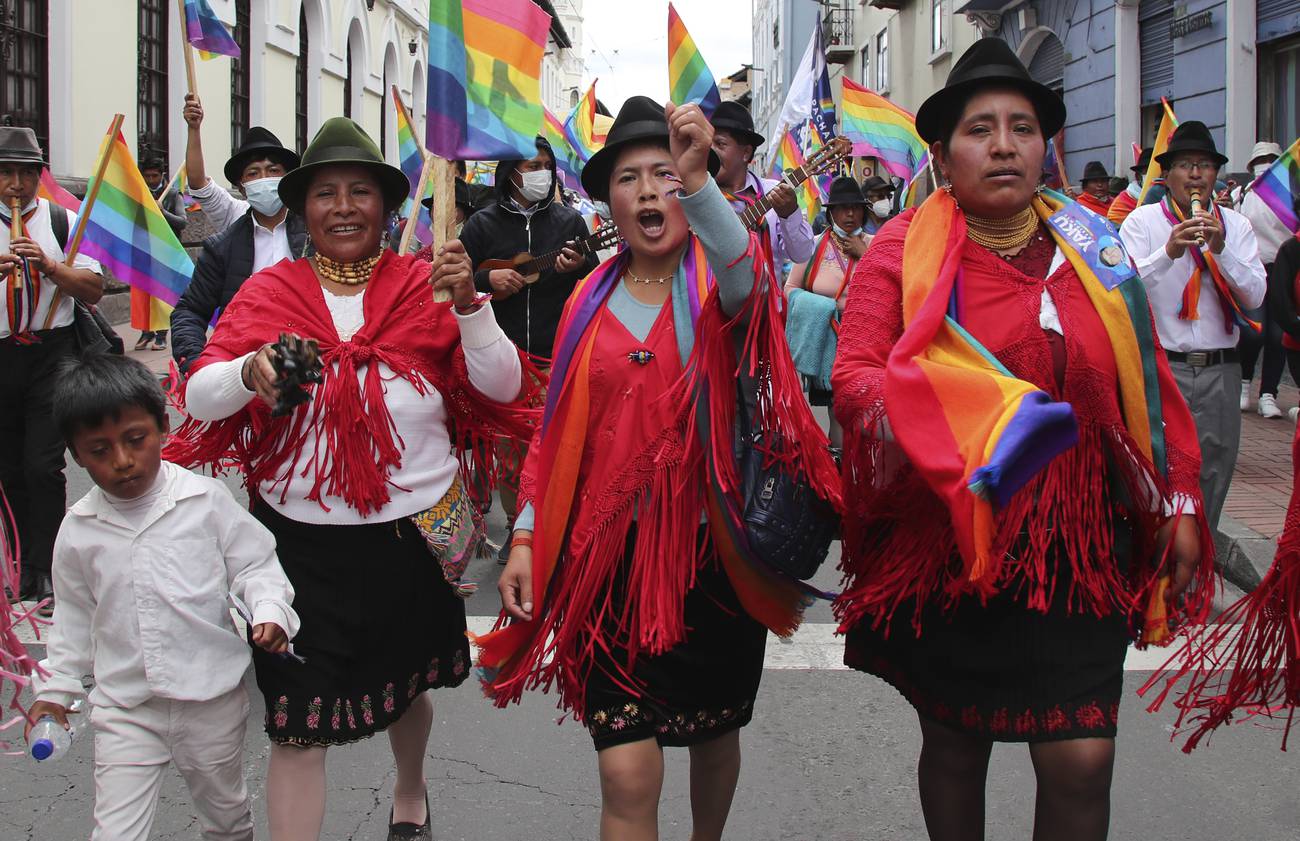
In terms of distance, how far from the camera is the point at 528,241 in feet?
21.6

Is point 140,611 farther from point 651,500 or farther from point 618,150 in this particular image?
point 618,150

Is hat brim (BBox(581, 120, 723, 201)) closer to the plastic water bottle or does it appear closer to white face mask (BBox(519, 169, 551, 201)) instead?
the plastic water bottle

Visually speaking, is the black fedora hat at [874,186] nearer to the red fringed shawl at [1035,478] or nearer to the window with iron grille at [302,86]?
the red fringed shawl at [1035,478]

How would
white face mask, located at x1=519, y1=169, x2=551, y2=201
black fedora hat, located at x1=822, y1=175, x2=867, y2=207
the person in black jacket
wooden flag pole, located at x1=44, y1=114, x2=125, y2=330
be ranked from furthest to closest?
black fedora hat, located at x1=822, y1=175, x2=867, y2=207, the person in black jacket, white face mask, located at x1=519, y1=169, x2=551, y2=201, wooden flag pole, located at x1=44, y1=114, x2=125, y2=330

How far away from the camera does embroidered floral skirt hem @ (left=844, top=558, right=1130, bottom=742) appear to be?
2666mm

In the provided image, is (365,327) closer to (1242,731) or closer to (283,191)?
(283,191)

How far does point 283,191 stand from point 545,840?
6.31 feet

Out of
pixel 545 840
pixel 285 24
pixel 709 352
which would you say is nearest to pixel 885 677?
pixel 709 352

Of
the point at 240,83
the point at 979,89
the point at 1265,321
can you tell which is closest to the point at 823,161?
the point at 979,89

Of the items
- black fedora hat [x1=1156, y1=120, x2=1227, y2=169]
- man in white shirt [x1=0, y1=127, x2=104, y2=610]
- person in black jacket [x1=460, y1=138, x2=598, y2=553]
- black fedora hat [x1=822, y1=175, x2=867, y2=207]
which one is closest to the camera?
man in white shirt [x1=0, y1=127, x2=104, y2=610]

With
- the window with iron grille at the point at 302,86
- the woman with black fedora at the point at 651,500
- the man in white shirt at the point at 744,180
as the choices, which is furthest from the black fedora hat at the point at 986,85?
the window with iron grille at the point at 302,86

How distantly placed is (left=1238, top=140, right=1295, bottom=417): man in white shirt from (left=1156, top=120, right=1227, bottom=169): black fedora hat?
80cm

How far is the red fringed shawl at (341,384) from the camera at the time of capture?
10.5ft

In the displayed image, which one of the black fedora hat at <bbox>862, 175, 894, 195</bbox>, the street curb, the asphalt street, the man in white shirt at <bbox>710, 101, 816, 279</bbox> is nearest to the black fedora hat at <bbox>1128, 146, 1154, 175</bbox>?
the black fedora hat at <bbox>862, 175, 894, 195</bbox>
